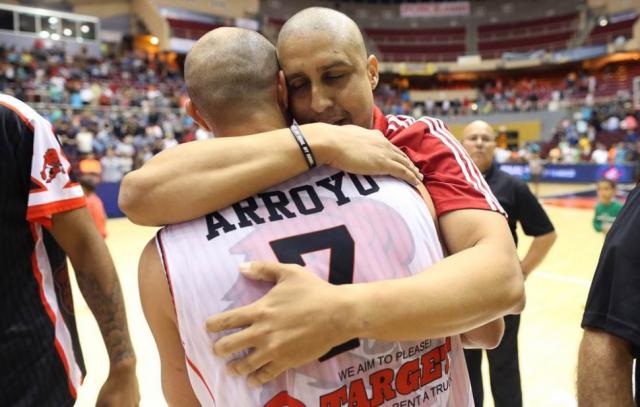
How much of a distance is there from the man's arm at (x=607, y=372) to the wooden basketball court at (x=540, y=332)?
1.21ft

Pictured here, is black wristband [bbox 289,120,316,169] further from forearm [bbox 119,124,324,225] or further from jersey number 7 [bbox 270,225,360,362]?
jersey number 7 [bbox 270,225,360,362]

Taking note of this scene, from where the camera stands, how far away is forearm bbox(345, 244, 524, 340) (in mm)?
870

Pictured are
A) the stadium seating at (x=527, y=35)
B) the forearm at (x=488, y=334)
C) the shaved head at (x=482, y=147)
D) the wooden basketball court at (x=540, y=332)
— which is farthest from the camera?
the stadium seating at (x=527, y=35)

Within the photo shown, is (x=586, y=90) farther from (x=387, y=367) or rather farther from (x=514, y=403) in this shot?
(x=387, y=367)

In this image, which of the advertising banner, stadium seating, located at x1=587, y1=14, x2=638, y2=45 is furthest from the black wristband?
the advertising banner

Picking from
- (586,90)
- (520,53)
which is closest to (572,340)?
(586,90)

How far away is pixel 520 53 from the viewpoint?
31797mm

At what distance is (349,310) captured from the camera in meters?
0.85

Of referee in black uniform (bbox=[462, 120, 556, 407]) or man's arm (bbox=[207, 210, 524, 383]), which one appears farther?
referee in black uniform (bbox=[462, 120, 556, 407])

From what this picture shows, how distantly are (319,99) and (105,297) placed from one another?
2.85ft

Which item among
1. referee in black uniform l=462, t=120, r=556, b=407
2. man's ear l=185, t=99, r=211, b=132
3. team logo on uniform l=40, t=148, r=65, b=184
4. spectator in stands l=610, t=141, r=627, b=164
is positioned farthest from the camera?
spectator in stands l=610, t=141, r=627, b=164

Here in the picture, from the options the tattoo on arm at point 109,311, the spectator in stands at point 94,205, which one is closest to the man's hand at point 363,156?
the tattoo on arm at point 109,311

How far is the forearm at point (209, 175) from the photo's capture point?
37.4 inches

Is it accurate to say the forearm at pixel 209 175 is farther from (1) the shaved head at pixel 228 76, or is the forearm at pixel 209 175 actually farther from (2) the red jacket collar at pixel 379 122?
(2) the red jacket collar at pixel 379 122
